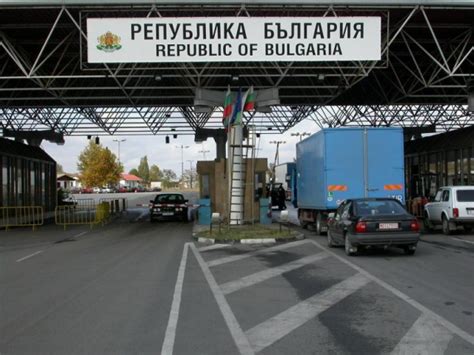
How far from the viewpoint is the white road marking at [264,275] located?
9719 millimetres

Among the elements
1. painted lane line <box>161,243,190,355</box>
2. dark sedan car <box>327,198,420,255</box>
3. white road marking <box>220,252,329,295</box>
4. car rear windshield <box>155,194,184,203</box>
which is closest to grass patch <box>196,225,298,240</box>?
white road marking <box>220,252,329,295</box>

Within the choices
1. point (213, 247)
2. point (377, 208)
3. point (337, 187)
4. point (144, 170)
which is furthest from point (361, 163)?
point (144, 170)

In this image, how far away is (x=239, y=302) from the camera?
8.41 metres

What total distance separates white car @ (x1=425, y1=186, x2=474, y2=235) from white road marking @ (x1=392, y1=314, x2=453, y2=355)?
509 inches

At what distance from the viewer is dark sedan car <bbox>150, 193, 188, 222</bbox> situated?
2927 centimetres

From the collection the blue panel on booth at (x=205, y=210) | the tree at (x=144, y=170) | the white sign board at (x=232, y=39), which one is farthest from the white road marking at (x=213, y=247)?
the tree at (x=144, y=170)

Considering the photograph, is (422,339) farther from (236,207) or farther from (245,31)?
(236,207)

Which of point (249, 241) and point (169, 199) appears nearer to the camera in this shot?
point (249, 241)

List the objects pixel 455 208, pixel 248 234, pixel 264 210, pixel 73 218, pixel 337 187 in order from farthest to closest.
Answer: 1. pixel 73 218
2. pixel 264 210
3. pixel 455 208
4. pixel 248 234
5. pixel 337 187

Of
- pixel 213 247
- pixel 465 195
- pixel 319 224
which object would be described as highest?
pixel 465 195

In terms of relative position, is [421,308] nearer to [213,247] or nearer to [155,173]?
[213,247]

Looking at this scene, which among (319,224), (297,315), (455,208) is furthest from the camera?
(319,224)

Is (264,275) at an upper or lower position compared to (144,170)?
lower

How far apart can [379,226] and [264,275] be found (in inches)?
135
